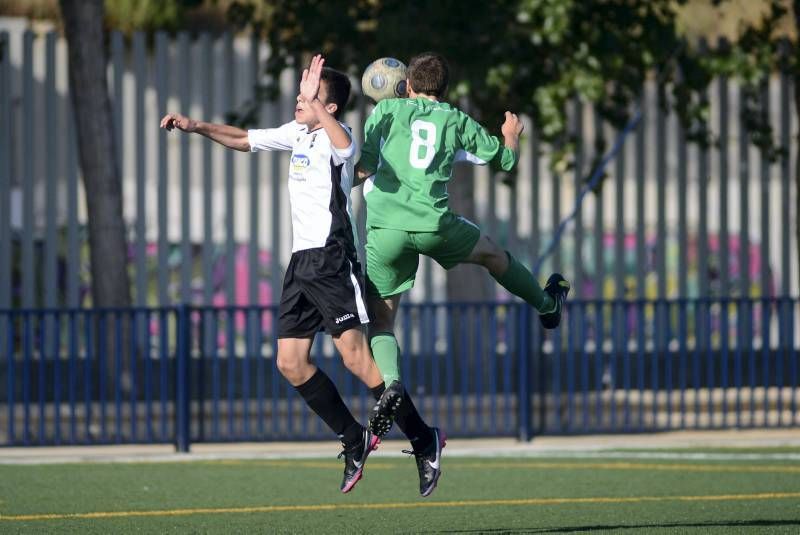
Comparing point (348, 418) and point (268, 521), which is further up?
point (348, 418)

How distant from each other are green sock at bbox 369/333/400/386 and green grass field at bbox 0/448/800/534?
0.82 metres

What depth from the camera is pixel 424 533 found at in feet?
27.3

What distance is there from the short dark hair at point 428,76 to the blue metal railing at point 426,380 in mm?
5875

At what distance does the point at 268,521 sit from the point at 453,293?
9.70 metres

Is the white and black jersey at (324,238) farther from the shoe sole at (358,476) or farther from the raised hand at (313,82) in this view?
the shoe sole at (358,476)

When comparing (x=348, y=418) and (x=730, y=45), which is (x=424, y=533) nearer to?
(x=348, y=418)

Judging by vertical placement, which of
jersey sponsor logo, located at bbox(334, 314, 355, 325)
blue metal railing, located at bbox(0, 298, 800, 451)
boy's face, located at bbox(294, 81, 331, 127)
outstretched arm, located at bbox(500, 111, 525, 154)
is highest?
boy's face, located at bbox(294, 81, 331, 127)

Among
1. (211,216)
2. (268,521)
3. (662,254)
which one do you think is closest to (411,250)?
(268,521)

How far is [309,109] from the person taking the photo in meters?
7.96

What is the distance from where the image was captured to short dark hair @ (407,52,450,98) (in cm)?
814

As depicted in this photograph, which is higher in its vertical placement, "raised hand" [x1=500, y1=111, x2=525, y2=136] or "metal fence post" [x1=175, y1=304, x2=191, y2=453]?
"raised hand" [x1=500, y1=111, x2=525, y2=136]

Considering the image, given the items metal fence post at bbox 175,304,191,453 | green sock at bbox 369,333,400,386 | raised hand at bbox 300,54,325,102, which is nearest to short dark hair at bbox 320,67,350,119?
raised hand at bbox 300,54,325,102

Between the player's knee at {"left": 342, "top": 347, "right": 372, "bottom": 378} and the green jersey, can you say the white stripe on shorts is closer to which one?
the player's knee at {"left": 342, "top": 347, "right": 372, "bottom": 378}

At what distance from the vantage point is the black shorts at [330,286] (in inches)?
315
